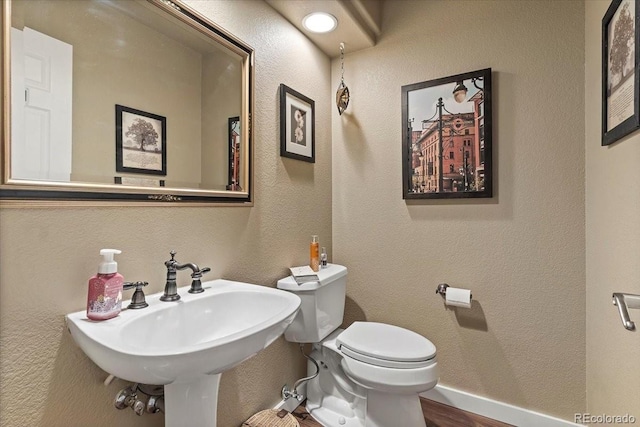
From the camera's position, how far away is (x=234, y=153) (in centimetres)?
138

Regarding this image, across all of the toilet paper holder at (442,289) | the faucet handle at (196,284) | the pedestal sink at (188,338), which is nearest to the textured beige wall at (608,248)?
the toilet paper holder at (442,289)

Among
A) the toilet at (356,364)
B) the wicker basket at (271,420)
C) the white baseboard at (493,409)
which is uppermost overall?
the toilet at (356,364)

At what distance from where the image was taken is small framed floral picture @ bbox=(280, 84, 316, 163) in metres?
1.65

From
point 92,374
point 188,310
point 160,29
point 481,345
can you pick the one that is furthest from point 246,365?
point 160,29

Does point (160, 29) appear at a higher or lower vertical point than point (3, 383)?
higher

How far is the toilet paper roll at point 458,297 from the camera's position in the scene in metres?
1.63

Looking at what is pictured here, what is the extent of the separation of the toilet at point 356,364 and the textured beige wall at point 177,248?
0.58ft

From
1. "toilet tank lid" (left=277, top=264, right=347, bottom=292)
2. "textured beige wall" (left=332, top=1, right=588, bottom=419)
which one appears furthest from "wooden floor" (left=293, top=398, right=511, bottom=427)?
"toilet tank lid" (left=277, top=264, right=347, bottom=292)

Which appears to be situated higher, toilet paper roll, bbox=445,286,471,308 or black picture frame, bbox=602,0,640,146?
black picture frame, bbox=602,0,640,146

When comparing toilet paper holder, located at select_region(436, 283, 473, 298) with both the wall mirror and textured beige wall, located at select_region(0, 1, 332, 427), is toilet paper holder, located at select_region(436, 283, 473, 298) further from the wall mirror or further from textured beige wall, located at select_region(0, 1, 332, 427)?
the wall mirror

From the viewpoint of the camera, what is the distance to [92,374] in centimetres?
90

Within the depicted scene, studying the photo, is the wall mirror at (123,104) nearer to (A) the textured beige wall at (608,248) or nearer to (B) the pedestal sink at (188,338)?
(B) the pedestal sink at (188,338)

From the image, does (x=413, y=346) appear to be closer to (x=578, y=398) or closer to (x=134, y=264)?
(x=578, y=398)

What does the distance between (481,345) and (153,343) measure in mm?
1633
